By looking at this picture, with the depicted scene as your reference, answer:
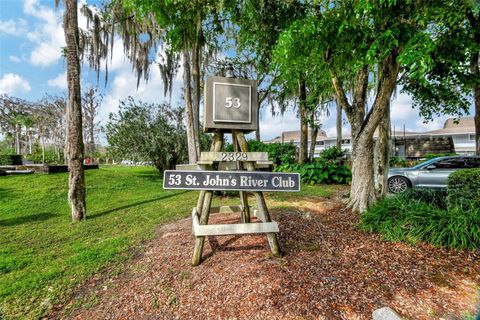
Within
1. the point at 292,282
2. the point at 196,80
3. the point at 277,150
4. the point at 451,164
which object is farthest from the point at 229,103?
the point at 277,150

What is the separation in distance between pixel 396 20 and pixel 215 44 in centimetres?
770

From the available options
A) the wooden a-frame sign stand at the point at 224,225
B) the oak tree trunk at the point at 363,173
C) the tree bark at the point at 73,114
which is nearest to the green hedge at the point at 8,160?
the tree bark at the point at 73,114

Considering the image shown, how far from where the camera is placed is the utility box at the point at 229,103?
3.13 meters

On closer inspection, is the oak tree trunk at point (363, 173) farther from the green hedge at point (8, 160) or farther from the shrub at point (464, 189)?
the green hedge at point (8, 160)

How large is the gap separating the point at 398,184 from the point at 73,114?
1074 cm

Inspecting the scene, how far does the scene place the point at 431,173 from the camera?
26.3ft

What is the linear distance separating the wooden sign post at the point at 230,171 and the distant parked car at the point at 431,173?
716 centimetres

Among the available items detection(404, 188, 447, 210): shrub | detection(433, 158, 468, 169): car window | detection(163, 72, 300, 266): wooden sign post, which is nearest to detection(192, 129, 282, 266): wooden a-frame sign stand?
detection(163, 72, 300, 266): wooden sign post

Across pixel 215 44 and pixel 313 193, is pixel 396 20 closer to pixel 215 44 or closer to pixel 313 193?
pixel 313 193

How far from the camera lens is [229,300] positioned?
2285mm

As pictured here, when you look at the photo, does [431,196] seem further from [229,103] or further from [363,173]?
[229,103]

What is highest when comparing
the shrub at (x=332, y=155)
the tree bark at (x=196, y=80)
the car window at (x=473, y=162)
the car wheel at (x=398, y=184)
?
the tree bark at (x=196, y=80)

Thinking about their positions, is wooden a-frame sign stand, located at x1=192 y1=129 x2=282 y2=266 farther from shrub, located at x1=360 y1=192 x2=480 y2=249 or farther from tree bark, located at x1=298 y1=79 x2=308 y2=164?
tree bark, located at x1=298 y1=79 x2=308 y2=164

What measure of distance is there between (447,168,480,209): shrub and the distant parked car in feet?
13.2
